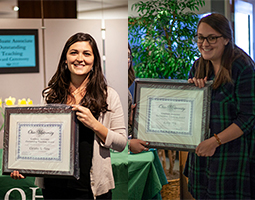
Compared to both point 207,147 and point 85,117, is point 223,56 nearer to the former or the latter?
point 207,147

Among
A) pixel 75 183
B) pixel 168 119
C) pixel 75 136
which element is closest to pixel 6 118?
pixel 75 136

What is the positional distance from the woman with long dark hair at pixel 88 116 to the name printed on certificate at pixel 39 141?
122 mm

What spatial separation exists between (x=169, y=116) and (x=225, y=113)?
276 mm

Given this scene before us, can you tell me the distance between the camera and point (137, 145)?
1.70 metres

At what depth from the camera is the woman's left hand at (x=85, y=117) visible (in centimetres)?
172

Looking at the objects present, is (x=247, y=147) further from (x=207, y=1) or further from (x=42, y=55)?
(x=42, y=55)

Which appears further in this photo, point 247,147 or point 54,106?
point 54,106

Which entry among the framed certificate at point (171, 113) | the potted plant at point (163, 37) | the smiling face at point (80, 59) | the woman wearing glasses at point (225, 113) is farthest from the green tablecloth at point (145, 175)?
the smiling face at point (80, 59)

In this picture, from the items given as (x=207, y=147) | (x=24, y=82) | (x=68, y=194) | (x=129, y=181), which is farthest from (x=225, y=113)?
(x=24, y=82)

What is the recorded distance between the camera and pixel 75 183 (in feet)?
5.80

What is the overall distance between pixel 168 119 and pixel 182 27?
477 millimetres

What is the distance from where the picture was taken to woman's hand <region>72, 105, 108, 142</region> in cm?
172

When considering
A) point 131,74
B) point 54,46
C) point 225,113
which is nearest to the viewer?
point 225,113

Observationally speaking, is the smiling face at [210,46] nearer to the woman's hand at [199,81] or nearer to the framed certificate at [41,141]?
the woman's hand at [199,81]
